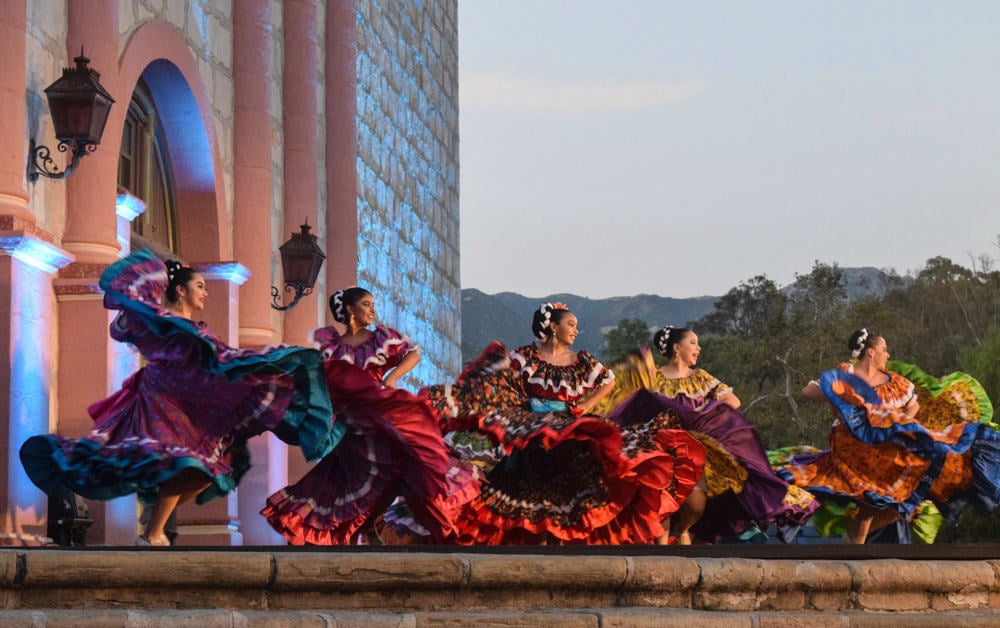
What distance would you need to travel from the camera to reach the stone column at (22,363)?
9.58m

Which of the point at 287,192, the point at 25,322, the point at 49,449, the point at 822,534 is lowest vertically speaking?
the point at 822,534

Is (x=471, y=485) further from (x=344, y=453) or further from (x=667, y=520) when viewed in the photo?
(x=667, y=520)

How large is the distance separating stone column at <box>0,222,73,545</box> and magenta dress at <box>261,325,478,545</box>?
142 cm

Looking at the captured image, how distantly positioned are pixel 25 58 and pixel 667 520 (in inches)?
197

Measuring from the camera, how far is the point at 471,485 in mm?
10359

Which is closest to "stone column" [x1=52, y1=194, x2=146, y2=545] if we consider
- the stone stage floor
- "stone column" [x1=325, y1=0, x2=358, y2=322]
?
the stone stage floor

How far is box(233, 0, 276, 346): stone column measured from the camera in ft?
48.5

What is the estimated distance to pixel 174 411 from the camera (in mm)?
9078

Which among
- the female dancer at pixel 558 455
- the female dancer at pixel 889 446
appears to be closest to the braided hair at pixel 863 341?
the female dancer at pixel 889 446

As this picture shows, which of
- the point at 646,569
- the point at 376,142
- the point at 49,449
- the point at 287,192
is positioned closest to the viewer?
the point at 646,569

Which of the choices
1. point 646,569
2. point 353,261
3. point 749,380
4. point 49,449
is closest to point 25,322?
point 49,449

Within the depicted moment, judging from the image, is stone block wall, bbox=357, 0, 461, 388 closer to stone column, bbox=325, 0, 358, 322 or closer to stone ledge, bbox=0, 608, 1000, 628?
stone column, bbox=325, 0, 358, 322

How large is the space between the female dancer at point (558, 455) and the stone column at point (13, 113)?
2.80 meters

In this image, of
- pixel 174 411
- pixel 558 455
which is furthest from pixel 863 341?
pixel 174 411
